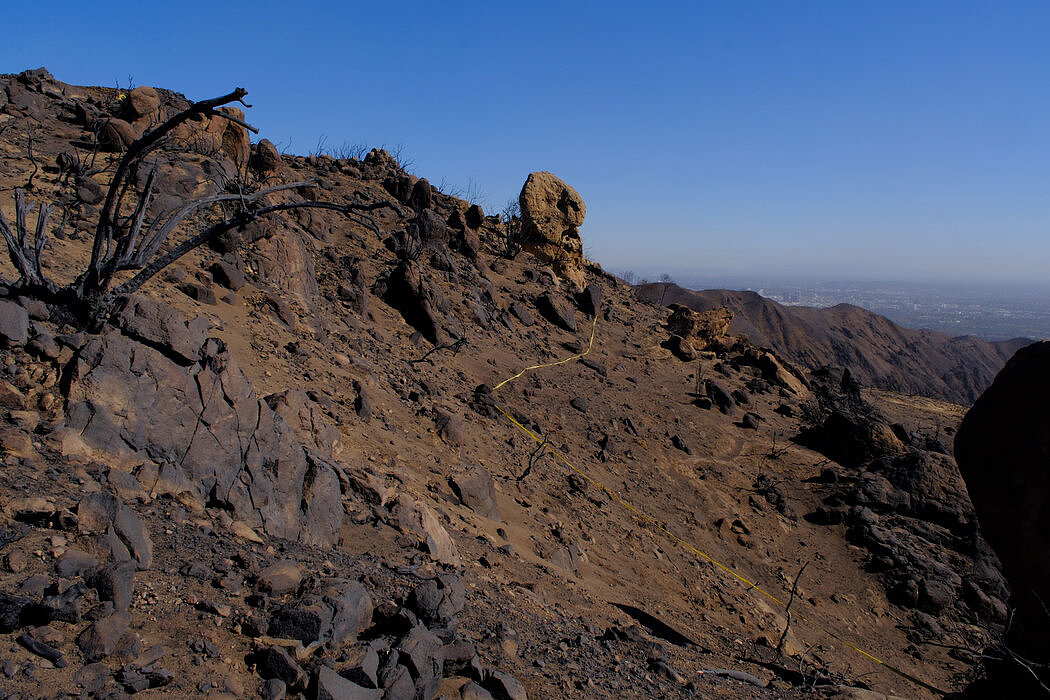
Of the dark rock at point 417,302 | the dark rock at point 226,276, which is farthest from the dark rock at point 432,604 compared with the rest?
the dark rock at point 417,302

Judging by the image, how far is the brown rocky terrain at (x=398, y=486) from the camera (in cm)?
281

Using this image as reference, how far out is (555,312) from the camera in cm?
1602

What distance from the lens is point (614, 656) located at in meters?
4.13

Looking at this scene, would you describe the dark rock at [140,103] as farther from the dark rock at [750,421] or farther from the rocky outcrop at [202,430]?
the dark rock at [750,421]

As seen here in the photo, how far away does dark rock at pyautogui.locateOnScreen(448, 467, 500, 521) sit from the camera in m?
6.59

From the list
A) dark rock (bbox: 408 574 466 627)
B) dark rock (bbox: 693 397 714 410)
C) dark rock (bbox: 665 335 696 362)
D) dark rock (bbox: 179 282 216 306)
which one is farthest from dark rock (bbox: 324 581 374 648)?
dark rock (bbox: 665 335 696 362)

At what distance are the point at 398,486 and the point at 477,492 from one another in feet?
3.92

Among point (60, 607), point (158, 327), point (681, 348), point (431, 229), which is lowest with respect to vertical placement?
point (60, 607)

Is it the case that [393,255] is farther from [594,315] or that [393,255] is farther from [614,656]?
[614,656]

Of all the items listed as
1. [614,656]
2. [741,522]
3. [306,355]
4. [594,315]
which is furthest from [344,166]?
[614,656]

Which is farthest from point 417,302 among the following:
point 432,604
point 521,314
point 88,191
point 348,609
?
point 348,609

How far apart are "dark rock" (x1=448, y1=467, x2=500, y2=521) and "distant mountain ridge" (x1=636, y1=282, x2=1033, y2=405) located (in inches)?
1631

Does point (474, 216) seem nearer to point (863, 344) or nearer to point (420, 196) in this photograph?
point (420, 196)

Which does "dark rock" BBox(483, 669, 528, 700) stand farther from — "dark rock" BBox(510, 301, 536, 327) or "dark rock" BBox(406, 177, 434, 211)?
"dark rock" BBox(406, 177, 434, 211)
